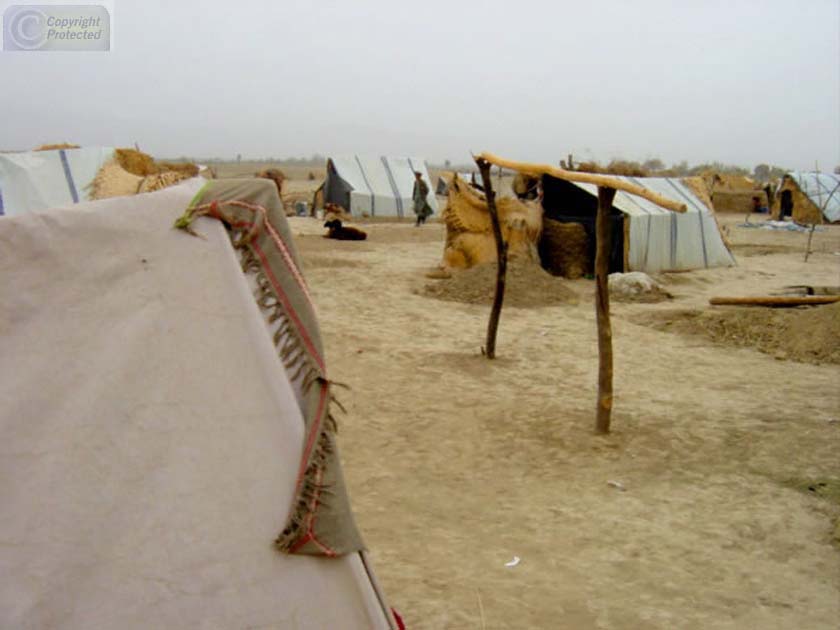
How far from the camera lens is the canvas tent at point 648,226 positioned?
47.2 ft

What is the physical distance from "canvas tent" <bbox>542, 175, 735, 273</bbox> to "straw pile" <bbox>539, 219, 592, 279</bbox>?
190 mm

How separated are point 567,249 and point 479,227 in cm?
173

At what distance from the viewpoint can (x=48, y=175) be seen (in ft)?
42.9

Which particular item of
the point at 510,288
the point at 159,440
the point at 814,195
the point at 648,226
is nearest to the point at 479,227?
the point at 510,288

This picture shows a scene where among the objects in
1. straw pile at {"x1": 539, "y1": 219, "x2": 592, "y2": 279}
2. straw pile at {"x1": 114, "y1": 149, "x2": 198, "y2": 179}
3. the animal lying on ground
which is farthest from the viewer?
the animal lying on ground

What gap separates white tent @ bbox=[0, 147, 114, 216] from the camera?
12688 mm

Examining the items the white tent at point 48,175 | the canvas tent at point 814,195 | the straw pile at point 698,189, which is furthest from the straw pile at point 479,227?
the canvas tent at point 814,195

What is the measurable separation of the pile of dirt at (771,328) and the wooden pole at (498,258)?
295cm

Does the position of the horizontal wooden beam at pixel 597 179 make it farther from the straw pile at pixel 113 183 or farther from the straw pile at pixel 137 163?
the straw pile at pixel 137 163

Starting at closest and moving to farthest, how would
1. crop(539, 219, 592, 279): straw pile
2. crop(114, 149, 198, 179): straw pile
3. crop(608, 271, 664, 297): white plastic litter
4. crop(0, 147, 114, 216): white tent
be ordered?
crop(608, 271, 664, 297): white plastic litter → crop(0, 147, 114, 216): white tent → crop(114, 149, 198, 179): straw pile → crop(539, 219, 592, 279): straw pile

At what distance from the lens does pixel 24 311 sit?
6.92 feet

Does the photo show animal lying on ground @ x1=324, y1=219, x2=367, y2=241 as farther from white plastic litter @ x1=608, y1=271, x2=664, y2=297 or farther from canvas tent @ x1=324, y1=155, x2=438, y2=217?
white plastic litter @ x1=608, y1=271, x2=664, y2=297

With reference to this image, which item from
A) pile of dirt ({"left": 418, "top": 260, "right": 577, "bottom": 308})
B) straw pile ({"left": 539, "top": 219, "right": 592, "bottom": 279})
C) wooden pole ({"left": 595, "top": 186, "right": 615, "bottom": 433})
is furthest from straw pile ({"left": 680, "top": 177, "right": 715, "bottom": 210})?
wooden pole ({"left": 595, "top": 186, "right": 615, "bottom": 433})

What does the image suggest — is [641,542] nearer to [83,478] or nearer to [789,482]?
[789,482]
